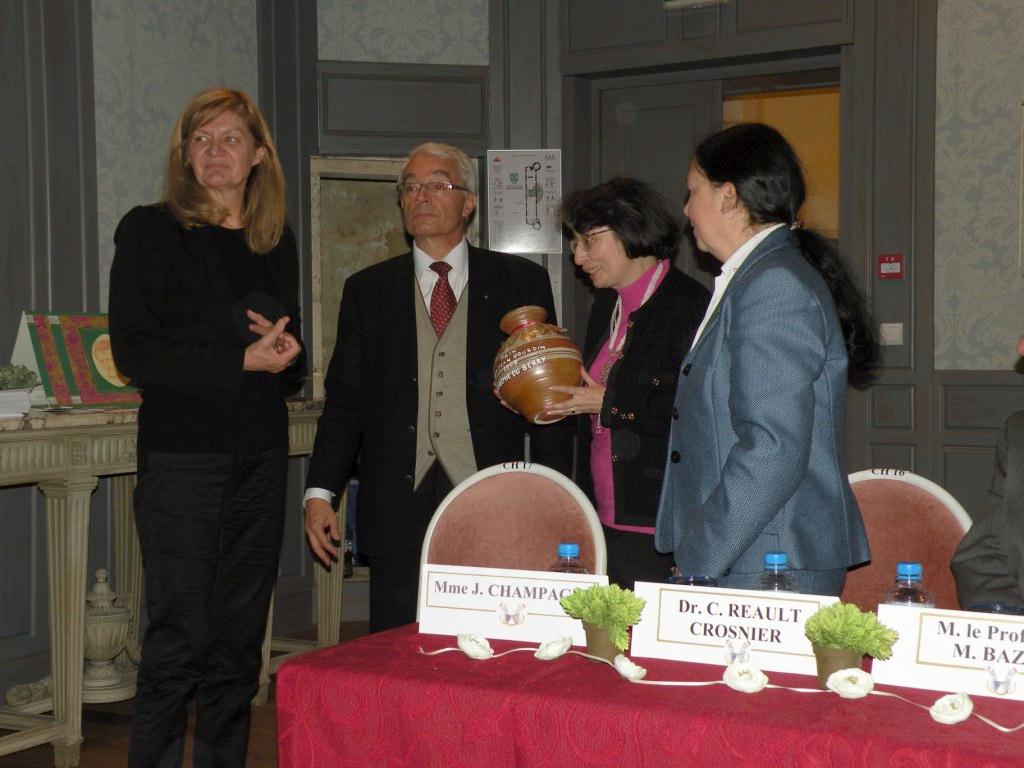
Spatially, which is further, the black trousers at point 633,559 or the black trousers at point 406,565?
the black trousers at point 406,565

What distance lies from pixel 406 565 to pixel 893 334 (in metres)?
2.80

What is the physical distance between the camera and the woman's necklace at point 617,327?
90.6 inches


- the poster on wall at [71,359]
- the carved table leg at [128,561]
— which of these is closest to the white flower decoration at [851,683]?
the poster on wall at [71,359]

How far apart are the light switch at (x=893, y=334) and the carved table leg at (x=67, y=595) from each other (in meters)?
3.01

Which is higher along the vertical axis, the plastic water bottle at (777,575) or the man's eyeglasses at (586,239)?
the man's eyeglasses at (586,239)

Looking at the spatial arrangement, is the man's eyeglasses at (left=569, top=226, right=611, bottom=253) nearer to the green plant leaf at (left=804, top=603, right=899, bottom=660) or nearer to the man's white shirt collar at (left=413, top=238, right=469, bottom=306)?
the man's white shirt collar at (left=413, top=238, right=469, bottom=306)

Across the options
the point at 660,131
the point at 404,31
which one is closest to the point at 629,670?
the point at 660,131

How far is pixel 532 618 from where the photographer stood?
1557mm

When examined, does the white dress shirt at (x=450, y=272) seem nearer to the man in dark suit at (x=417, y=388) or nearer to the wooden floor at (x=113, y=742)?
the man in dark suit at (x=417, y=388)

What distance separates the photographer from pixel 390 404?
2.43 meters

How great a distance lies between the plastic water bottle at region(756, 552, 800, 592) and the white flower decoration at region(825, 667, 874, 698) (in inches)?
6.4

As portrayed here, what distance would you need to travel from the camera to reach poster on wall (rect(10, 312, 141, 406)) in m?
3.37

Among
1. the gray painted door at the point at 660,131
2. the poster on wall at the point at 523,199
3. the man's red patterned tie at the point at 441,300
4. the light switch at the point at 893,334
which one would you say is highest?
the gray painted door at the point at 660,131

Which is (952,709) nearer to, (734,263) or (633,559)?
(734,263)
